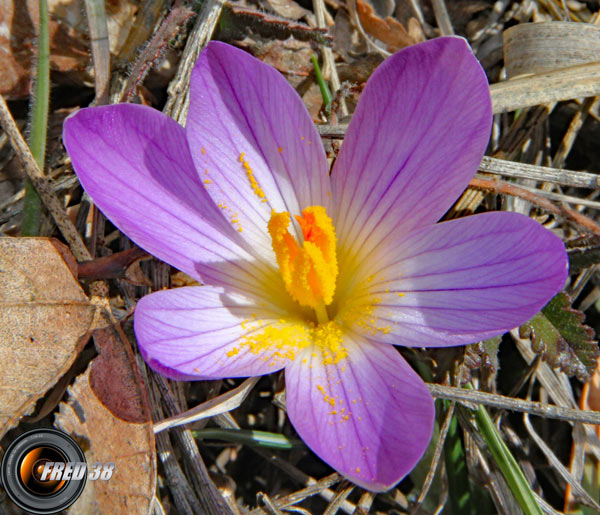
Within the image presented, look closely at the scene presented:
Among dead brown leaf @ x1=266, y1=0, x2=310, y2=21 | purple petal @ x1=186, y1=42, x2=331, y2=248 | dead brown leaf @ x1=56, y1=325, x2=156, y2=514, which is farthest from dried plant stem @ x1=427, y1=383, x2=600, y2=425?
dead brown leaf @ x1=266, y1=0, x2=310, y2=21

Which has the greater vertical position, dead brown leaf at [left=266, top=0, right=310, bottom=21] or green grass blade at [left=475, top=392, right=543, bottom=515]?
dead brown leaf at [left=266, top=0, right=310, bottom=21]

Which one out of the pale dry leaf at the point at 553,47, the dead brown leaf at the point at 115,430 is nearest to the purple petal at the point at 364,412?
the dead brown leaf at the point at 115,430

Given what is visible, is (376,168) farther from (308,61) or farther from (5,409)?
(5,409)

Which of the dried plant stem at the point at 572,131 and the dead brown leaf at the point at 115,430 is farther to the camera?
the dried plant stem at the point at 572,131

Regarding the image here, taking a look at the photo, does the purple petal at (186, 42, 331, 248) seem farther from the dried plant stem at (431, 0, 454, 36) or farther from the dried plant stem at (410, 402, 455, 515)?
the dried plant stem at (431, 0, 454, 36)

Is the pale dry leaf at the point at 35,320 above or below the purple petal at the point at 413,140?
below

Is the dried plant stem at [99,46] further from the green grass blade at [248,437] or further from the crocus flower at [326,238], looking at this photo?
the green grass blade at [248,437]
